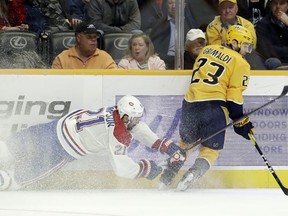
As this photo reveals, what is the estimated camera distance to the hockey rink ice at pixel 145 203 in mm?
7129

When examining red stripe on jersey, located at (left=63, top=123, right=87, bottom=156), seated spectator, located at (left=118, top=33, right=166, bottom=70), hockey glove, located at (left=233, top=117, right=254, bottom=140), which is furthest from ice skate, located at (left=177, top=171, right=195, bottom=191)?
seated spectator, located at (left=118, top=33, right=166, bottom=70)

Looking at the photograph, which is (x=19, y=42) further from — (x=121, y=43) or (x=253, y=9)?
(x=253, y=9)

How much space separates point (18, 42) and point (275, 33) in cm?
242

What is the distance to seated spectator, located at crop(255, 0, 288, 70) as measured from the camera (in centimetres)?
971

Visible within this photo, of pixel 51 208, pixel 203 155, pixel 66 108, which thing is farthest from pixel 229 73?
pixel 51 208

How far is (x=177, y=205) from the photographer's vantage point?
769cm

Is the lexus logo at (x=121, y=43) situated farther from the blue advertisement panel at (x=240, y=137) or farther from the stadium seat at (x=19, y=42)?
the stadium seat at (x=19, y=42)

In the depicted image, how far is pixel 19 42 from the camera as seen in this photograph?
30.7 ft

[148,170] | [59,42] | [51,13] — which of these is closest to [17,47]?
[59,42]

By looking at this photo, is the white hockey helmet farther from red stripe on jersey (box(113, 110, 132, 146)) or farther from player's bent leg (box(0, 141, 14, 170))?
player's bent leg (box(0, 141, 14, 170))

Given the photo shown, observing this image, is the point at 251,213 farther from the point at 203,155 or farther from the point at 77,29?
the point at 77,29

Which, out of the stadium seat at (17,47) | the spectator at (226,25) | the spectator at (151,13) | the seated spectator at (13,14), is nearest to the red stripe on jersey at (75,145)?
the stadium seat at (17,47)

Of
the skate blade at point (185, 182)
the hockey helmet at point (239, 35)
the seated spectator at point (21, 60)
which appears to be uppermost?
the hockey helmet at point (239, 35)

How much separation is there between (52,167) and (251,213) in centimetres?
209
